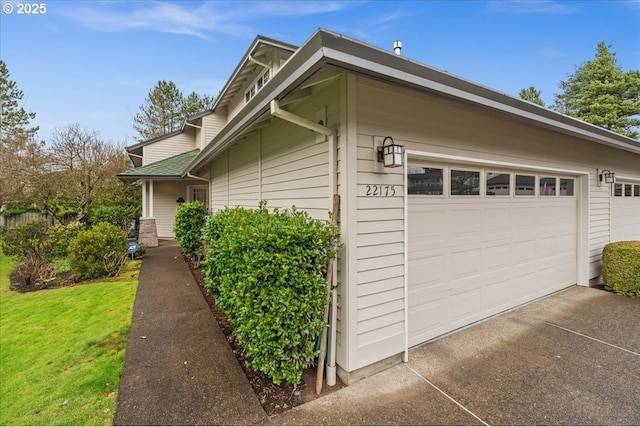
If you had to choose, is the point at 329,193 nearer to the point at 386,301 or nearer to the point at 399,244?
the point at 399,244

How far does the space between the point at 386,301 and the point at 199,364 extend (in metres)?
2.13

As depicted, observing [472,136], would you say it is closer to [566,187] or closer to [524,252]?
[524,252]

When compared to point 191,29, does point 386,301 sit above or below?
below

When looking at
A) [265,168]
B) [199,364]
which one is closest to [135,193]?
[265,168]

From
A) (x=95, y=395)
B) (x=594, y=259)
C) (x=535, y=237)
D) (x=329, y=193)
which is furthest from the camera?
(x=594, y=259)

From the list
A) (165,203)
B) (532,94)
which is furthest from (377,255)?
(532,94)

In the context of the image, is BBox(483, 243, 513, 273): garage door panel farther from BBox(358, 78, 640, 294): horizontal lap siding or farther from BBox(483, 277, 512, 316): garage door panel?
BBox(358, 78, 640, 294): horizontal lap siding

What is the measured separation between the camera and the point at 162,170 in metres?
12.3

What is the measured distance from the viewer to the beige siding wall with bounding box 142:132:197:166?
14.1 meters

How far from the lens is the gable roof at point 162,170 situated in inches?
452

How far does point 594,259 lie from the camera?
5996mm

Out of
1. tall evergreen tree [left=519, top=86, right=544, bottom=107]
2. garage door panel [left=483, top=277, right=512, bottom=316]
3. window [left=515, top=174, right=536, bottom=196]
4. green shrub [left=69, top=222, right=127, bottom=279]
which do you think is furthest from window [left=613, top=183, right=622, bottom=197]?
tall evergreen tree [left=519, top=86, right=544, bottom=107]

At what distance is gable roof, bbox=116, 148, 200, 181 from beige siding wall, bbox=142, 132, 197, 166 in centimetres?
37

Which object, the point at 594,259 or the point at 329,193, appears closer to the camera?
the point at 329,193
